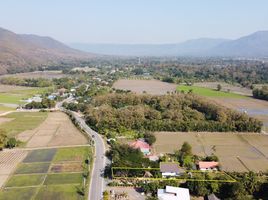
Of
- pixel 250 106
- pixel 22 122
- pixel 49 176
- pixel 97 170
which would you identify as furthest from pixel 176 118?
pixel 22 122


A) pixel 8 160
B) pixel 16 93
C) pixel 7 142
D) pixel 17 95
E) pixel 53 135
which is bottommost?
pixel 16 93

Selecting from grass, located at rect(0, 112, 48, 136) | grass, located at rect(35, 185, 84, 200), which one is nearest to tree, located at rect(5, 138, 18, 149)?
grass, located at rect(0, 112, 48, 136)

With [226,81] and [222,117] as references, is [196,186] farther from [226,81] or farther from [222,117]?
[226,81]

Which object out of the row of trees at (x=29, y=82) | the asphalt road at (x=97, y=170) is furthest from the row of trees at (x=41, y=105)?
the row of trees at (x=29, y=82)

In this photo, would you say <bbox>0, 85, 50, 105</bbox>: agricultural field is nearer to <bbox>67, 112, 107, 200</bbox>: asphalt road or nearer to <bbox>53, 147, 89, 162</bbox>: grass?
<bbox>67, 112, 107, 200</bbox>: asphalt road

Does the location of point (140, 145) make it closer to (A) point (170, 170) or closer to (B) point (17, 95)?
(A) point (170, 170)

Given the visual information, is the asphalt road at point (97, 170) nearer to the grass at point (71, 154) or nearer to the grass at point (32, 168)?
the grass at point (71, 154)
